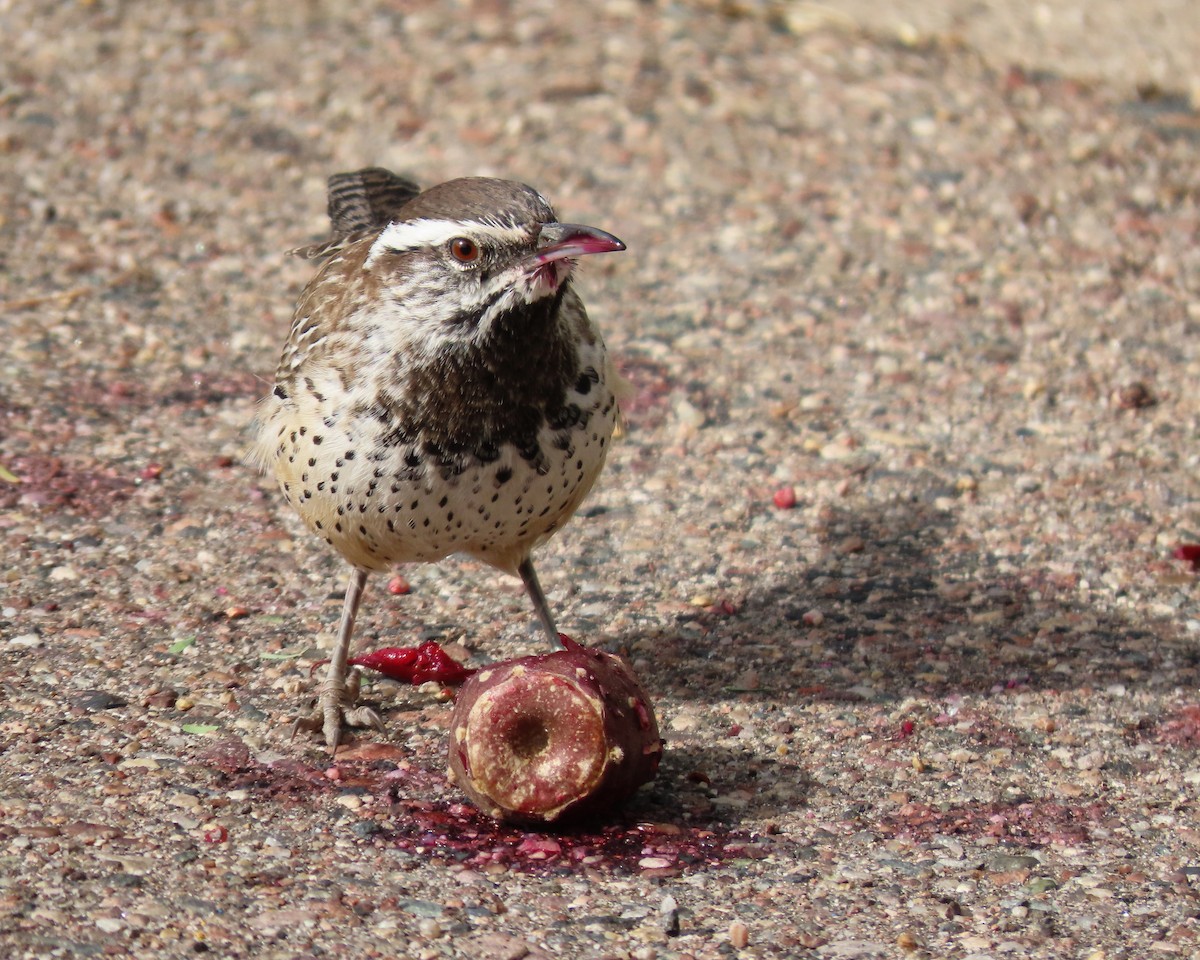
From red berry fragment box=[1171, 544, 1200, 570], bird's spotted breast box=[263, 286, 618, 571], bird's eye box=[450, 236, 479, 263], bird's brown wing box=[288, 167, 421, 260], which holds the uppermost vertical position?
bird's eye box=[450, 236, 479, 263]

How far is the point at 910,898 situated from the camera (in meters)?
4.02

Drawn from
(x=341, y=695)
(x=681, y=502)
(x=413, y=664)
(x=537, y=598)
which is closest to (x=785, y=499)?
(x=681, y=502)

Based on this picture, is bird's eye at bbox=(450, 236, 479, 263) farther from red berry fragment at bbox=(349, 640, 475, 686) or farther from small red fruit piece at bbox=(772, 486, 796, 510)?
small red fruit piece at bbox=(772, 486, 796, 510)

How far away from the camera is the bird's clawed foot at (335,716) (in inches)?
185

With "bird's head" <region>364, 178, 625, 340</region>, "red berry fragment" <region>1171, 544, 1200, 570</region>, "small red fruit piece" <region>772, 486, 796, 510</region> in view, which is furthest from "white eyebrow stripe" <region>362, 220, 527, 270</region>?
"red berry fragment" <region>1171, 544, 1200, 570</region>

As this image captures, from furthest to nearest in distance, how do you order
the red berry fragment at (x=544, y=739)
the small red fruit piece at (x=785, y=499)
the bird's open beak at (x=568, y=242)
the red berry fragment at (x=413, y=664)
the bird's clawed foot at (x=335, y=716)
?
the small red fruit piece at (x=785, y=499) < the red berry fragment at (x=413, y=664) < the bird's clawed foot at (x=335, y=716) < the bird's open beak at (x=568, y=242) < the red berry fragment at (x=544, y=739)

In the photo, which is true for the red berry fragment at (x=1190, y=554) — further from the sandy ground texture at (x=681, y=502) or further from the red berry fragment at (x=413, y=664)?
the red berry fragment at (x=413, y=664)

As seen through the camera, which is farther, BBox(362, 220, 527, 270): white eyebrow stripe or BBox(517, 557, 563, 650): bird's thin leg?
BBox(517, 557, 563, 650): bird's thin leg

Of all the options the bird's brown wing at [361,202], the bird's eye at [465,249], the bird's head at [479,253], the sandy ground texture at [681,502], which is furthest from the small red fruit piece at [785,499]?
the bird's eye at [465,249]

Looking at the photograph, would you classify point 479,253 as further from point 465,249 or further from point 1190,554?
point 1190,554

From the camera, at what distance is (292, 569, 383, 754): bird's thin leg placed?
4719 mm

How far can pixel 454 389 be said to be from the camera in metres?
4.33

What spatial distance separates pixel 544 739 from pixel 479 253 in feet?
4.15

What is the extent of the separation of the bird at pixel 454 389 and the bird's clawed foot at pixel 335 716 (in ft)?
0.06
